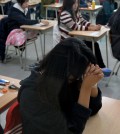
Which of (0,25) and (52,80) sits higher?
(52,80)

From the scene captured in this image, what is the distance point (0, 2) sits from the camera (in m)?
6.57

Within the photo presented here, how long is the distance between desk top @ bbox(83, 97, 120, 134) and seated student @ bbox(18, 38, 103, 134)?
5.9 inches

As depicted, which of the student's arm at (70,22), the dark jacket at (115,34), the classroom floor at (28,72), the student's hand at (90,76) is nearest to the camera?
the student's hand at (90,76)

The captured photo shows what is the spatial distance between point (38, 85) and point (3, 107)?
17.2 inches

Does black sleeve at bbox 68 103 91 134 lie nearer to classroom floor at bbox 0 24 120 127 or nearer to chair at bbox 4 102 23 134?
chair at bbox 4 102 23 134

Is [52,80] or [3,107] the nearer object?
[52,80]

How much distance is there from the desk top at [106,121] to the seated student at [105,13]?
12.1ft

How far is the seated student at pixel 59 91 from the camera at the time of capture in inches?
41.9

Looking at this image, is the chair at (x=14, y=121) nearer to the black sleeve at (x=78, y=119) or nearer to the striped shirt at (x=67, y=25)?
the black sleeve at (x=78, y=119)

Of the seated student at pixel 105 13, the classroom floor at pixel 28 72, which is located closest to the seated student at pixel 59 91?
the classroom floor at pixel 28 72

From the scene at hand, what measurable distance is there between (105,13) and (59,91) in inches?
165

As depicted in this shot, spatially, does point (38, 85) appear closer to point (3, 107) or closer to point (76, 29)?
point (3, 107)

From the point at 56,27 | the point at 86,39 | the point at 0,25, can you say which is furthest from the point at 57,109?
the point at 0,25

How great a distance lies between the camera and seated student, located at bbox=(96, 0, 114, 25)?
4988 millimetres
